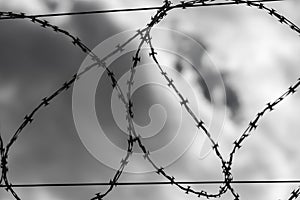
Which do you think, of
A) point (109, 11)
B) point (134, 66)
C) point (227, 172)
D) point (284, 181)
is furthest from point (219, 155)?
point (109, 11)

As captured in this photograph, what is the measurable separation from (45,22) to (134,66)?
3.80 ft

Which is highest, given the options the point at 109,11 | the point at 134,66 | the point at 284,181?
the point at 109,11

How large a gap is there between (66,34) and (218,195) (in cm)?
236

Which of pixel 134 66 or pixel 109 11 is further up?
pixel 109 11

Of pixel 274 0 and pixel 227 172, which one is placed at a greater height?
Result: pixel 274 0

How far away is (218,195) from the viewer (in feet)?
18.8

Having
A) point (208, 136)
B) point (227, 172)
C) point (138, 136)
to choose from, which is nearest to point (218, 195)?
point (227, 172)

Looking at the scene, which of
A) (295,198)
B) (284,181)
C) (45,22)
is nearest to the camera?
(295,198)

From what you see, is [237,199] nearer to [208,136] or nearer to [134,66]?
[208,136]

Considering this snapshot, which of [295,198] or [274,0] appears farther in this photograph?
[274,0]

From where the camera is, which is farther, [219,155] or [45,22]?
[45,22]

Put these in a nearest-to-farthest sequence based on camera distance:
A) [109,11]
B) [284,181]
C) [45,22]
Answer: [284,181], [45,22], [109,11]

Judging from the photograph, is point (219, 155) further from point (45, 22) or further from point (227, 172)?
point (45, 22)

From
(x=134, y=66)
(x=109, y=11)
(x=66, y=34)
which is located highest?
(x=109, y=11)
